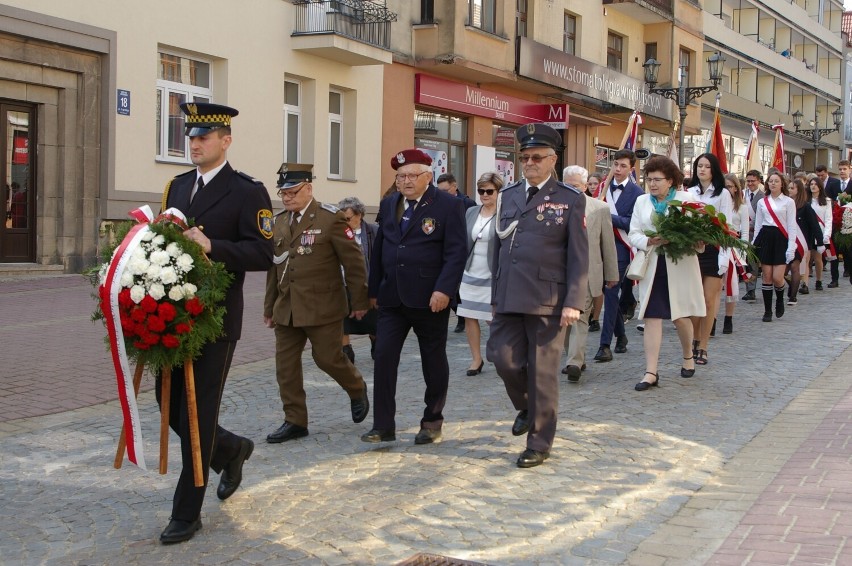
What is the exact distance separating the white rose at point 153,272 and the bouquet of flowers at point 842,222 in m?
16.2

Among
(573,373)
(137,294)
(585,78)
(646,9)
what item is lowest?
(573,373)

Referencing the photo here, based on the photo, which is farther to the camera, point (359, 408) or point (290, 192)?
point (359, 408)

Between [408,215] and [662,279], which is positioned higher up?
[408,215]

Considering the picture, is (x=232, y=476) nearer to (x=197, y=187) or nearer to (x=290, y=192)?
(x=197, y=187)

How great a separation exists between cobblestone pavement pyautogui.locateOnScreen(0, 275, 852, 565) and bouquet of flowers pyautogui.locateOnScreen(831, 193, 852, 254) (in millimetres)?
9813

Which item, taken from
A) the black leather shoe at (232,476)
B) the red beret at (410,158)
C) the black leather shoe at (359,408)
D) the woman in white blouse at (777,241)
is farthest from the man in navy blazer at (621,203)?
the black leather shoe at (232,476)

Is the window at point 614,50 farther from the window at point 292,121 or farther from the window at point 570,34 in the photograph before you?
the window at point 292,121

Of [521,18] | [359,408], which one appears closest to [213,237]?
[359,408]

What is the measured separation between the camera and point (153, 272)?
4582 millimetres

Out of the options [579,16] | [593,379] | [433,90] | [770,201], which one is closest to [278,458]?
[593,379]

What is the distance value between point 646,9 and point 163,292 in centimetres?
3182

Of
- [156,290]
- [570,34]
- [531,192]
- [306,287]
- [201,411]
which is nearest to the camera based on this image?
[156,290]

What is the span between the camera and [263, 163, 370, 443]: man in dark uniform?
691cm

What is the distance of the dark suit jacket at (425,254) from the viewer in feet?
21.8
